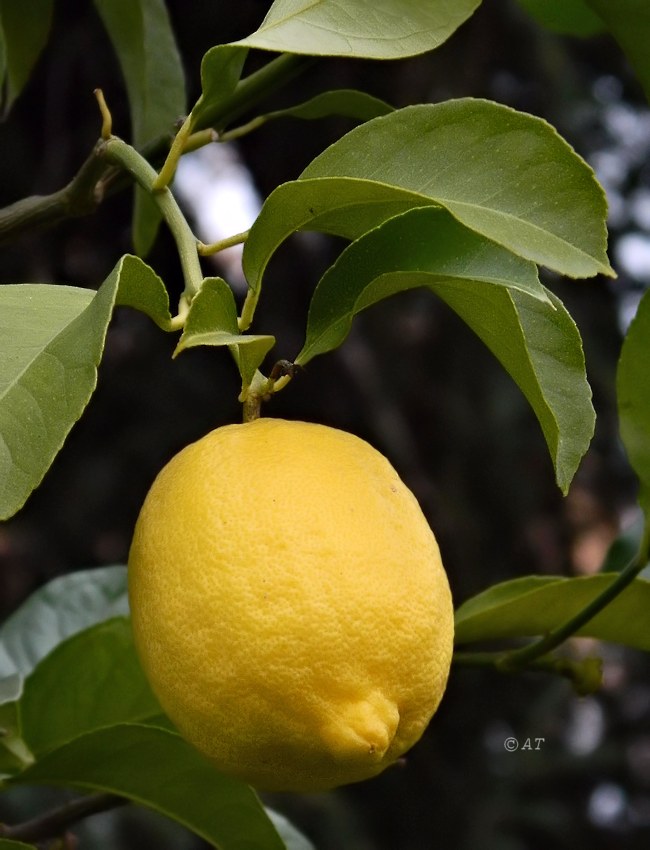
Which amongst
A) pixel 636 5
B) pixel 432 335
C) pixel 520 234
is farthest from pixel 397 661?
pixel 432 335

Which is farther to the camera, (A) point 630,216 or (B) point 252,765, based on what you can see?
(A) point 630,216

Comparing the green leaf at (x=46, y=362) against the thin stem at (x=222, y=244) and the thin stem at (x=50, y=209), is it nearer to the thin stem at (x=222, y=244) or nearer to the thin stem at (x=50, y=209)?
the thin stem at (x=222, y=244)

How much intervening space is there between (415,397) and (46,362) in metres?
1.70

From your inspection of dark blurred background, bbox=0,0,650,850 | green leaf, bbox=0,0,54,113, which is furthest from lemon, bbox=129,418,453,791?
dark blurred background, bbox=0,0,650,850

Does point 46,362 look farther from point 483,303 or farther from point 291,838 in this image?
Result: point 291,838

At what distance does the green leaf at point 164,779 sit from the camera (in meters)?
0.63

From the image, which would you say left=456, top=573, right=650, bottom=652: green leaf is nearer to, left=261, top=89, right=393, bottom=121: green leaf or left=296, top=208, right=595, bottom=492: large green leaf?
left=296, top=208, right=595, bottom=492: large green leaf

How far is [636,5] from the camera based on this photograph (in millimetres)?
634

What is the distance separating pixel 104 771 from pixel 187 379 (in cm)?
143

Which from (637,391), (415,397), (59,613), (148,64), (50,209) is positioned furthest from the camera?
(415,397)

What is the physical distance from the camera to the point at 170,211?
54cm

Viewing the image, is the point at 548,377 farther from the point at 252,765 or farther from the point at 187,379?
the point at 187,379

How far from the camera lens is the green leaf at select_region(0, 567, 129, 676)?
958 millimetres

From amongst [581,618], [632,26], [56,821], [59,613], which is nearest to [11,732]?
[56,821]
